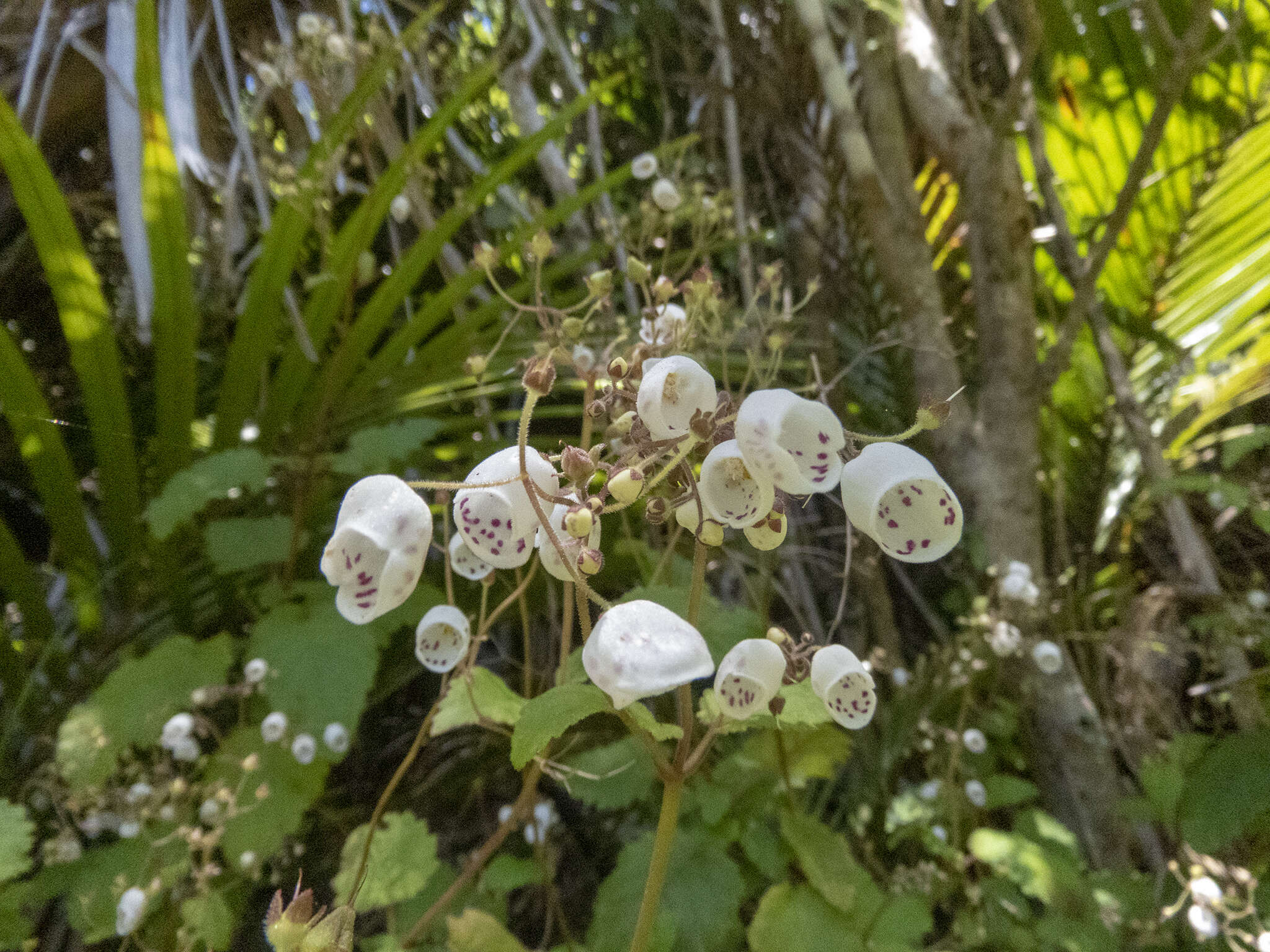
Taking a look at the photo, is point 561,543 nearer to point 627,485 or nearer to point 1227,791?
point 627,485

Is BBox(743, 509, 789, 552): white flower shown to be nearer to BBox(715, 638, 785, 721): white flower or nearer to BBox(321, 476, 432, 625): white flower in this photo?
BBox(715, 638, 785, 721): white flower

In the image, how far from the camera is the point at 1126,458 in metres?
1.12

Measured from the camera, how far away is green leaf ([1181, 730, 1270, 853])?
2.24ft

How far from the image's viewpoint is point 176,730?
0.67m

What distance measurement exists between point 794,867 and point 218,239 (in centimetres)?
124

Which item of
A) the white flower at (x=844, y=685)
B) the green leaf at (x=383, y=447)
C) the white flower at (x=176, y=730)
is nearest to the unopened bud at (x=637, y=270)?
the white flower at (x=844, y=685)

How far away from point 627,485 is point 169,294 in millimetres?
825

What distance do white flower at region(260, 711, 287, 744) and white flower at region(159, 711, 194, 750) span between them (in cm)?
7

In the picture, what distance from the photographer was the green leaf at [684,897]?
22.0 inches

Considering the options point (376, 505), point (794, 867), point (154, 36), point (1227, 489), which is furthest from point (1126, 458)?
point (154, 36)

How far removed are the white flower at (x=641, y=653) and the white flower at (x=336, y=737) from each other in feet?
1.54

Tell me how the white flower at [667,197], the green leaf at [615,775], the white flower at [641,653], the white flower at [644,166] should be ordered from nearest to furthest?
the white flower at [641,653], the green leaf at [615,775], the white flower at [667,197], the white flower at [644,166]

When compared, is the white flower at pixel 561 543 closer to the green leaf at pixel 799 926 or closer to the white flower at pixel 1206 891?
the green leaf at pixel 799 926

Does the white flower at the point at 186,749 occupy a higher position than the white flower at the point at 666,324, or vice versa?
the white flower at the point at 666,324
